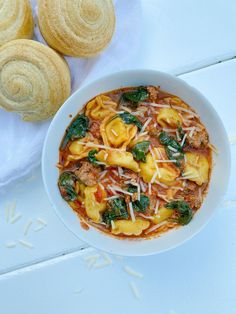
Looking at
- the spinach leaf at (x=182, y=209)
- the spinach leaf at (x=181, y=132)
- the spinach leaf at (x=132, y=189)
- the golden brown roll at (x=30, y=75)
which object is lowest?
the spinach leaf at (x=182, y=209)

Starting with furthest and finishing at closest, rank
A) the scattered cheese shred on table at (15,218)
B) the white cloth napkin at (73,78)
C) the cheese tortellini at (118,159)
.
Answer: the scattered cheese shred on table at (15,218), the white cloth napkin at (73,78), the cheese tortellini at (118,159)

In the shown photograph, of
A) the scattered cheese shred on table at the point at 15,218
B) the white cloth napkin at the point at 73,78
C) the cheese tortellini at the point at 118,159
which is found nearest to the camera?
the cheese tortellini at the point at 118,159

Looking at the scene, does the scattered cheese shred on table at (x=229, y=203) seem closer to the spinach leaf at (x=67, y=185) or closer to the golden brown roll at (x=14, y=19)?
the spinach leaf at (x=67, y=185)

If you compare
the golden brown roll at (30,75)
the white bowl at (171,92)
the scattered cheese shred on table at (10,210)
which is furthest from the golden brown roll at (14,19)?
the scattered cheese shred on table at (10,210)

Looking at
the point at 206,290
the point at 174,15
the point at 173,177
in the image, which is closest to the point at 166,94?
the point at 173,177

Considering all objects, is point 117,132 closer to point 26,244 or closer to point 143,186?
point 143,186

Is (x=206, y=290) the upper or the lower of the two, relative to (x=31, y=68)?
lower

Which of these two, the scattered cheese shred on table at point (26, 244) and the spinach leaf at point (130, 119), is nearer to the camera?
the spinach leaf at point (130, 119)

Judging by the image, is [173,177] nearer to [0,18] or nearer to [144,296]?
[144,296]
